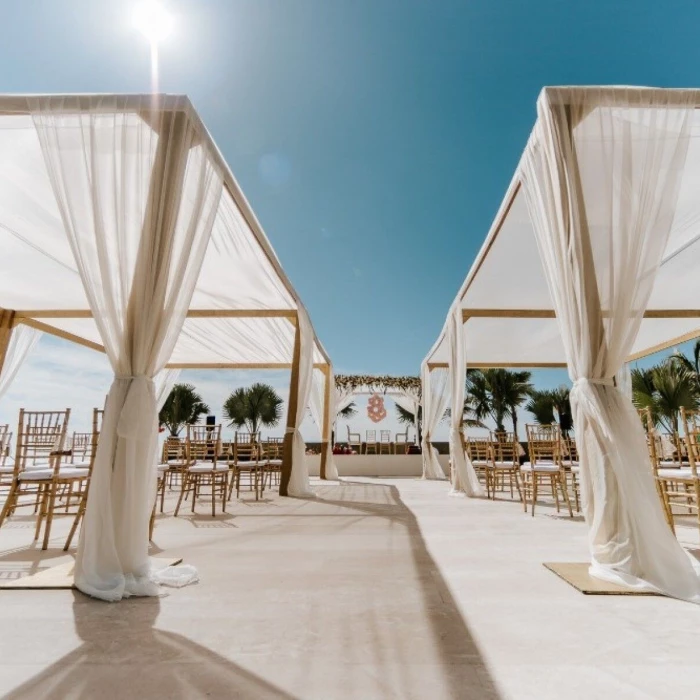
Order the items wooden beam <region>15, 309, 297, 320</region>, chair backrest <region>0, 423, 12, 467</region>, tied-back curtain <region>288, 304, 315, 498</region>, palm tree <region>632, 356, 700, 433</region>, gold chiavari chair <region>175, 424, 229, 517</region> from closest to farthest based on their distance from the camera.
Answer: chair backrest <region>0, 423, 12, 467</region> → gold chiavari chair <region>175, 424, 229, 517</region> → tied-back curtain <region>288, 304, 315, 498</region> → wooden beam <region>15, 309, 297, 320</region> → palm tree <region>632, 356, 700, 433</region>

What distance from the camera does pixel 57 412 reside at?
153 inches

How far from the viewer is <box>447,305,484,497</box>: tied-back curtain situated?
21.3ft

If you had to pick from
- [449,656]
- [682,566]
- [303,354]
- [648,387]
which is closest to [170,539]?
[449,656]

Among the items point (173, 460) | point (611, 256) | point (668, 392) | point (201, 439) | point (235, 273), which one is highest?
point (235, 273)

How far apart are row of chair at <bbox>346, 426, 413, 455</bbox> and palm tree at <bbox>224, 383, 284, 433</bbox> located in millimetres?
5432

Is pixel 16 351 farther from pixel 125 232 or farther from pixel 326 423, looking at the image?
pixel 125 232

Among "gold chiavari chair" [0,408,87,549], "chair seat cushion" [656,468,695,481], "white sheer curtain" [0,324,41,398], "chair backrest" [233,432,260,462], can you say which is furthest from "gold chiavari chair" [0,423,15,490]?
"chair seat cushion" [656,468,695,481]

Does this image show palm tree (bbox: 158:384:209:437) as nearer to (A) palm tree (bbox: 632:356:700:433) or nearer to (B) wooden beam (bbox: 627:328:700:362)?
(B) wooden beam (bbox: 627:328:700:362)

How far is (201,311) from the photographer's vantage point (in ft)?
23.0

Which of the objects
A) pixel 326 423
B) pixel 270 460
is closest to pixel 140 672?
pixel 270 460

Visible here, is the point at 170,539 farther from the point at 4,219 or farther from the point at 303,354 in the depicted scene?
the point at 303,354

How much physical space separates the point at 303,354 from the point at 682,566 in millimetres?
5644

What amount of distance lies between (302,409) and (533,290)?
3823mm

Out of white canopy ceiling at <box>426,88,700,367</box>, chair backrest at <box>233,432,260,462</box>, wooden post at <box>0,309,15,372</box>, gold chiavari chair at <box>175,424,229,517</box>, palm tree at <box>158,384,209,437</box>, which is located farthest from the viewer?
palm tree at <box>158,384,209,437</box>
